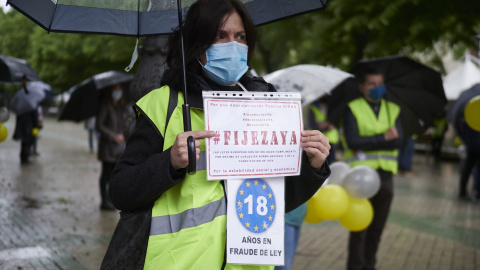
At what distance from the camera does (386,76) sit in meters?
6.20

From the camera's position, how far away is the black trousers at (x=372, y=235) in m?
5.57

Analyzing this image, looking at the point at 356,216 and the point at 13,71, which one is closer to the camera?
the point at 356,216

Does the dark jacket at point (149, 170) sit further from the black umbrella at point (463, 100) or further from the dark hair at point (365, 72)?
the black umbrella at point (463, 100)

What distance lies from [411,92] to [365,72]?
0.77 m

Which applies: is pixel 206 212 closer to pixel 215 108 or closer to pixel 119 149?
pixel 215 108

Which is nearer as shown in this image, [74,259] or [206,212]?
[206,212]

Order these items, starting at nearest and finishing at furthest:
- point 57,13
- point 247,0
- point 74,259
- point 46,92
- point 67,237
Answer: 1. point 57,13
2. point 247,0
3. point 74,259
4. point 67,237
5. point 46,92

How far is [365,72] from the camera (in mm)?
5773

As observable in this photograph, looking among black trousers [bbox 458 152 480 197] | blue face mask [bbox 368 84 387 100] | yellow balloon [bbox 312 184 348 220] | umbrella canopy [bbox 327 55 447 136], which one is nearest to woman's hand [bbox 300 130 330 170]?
yellow balloon [bbox 312 184 348 220]

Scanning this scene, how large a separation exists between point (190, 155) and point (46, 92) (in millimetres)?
14178

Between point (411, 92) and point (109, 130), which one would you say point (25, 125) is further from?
point (411, 92)

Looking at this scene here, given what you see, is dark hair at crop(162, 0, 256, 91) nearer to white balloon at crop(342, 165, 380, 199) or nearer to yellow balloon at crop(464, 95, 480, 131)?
white balloon at crop(342, 165, 380, 199)

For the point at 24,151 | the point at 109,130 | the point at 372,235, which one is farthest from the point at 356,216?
the point at 24,151

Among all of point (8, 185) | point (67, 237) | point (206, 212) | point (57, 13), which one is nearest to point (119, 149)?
point (67, 237)
